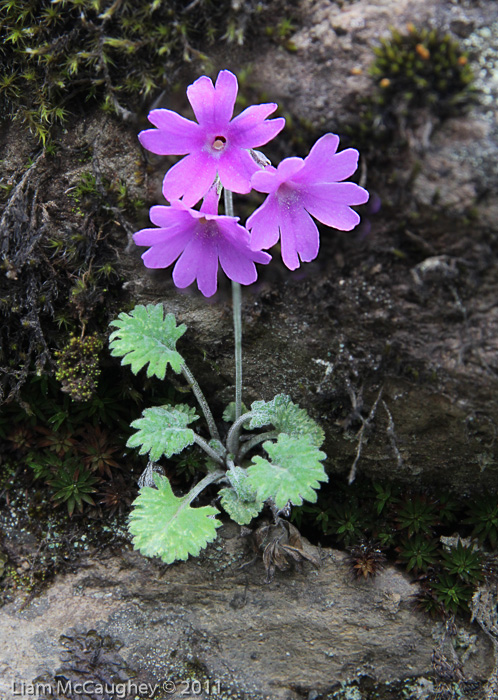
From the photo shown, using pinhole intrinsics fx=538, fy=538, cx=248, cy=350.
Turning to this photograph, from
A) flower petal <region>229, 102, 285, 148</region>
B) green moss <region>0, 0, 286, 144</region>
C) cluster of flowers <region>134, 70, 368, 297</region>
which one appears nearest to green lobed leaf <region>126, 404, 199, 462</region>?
cluster of flowers <region>134, 70, 368, 297</region>

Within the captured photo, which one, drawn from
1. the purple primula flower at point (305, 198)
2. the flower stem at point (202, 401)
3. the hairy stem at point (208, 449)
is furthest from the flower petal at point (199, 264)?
the hairy stem at point (208, 449)

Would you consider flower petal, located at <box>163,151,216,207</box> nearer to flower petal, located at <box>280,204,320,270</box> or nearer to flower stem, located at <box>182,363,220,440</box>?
flower petal, located at <box>280,204,320,270</box>

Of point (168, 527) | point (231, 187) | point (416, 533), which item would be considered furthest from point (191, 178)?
point (416, 533)

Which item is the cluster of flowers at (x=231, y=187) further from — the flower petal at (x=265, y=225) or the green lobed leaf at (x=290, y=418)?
the green lobed leaf at (x=290, y=418)

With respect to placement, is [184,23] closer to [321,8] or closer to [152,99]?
[152,99]

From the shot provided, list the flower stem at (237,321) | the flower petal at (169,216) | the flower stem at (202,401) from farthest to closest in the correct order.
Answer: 1. the flower stem at (202,401)
2. the flower stem at (237,321)
3. the flower petal at (169,216)

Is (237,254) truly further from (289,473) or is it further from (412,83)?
(412,83)
